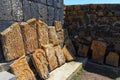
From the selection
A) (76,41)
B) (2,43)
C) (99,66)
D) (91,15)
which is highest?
(91,15)

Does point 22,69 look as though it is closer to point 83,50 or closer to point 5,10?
point 5,10

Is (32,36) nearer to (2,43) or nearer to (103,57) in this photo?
(2,43)

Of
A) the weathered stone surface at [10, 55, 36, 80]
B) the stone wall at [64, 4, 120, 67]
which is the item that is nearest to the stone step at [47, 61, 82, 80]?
the weathered stone surface at [10, 55, 36, 80]

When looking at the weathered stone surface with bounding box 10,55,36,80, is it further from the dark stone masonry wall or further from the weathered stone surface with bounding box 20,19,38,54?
the dark stone masonry wall

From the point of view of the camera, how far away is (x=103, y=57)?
4.95m

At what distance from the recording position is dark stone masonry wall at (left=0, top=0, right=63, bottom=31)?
275 centimetres

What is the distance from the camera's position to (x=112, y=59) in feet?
15.8

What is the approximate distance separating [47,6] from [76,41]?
1.92 m

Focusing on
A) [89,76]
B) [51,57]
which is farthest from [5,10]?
[89,76]

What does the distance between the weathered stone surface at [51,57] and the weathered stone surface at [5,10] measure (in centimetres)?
119

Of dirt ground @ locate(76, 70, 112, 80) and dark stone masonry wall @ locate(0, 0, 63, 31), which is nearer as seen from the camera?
dark stone masonry wall @ locate(0, 0, 63, 31)

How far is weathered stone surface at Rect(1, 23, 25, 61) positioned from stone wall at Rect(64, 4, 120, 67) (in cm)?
Answer: 261

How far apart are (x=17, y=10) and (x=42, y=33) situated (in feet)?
2.81

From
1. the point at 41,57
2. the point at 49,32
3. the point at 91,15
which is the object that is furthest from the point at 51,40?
the point at 91,15
